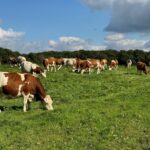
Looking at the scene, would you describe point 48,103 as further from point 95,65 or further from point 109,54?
point 109,54

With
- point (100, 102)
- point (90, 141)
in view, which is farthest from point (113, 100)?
point (90, 141)

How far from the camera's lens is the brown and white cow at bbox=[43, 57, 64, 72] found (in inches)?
2509

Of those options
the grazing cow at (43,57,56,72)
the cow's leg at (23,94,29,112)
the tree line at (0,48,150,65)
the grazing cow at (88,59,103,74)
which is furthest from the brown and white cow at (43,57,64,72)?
the cow's leg at (23,94,29,112)

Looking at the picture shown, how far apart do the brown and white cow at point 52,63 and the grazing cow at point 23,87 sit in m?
37.9

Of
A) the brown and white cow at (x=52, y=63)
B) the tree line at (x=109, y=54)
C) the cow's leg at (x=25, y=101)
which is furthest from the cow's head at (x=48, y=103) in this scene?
the tree line at (x=109, y=54)

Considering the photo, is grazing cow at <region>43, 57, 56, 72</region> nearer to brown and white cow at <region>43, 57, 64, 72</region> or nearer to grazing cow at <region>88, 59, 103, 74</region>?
brown and white cow at <region>43, 57, 64, 72</region>

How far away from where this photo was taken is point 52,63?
2547 inches

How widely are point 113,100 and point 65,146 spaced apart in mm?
8727

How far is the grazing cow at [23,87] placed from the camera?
2353cm

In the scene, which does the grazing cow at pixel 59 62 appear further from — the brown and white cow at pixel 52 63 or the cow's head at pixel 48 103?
the cow's head at pixel 48 103

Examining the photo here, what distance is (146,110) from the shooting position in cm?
2162

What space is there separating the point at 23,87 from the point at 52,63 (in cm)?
4098

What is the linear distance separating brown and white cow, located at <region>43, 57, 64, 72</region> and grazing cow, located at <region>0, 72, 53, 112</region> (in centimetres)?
3785

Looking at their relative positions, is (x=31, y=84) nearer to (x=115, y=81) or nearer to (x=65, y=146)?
(x=65, y=146)
